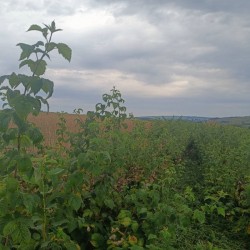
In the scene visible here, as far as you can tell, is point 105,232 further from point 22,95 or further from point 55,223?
point 22,95

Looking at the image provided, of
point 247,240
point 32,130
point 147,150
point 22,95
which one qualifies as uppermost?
point 22,95

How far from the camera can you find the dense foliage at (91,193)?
202 centimetres

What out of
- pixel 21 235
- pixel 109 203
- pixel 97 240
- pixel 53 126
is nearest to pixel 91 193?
pixel 109 203

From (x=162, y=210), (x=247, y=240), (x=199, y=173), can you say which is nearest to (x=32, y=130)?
(x=162, y=210)

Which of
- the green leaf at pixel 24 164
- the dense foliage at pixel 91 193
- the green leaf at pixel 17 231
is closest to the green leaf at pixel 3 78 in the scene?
the dense foliage at pixel 91 193

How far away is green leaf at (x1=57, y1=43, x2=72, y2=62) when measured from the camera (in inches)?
77.3

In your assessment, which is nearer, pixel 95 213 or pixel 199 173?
pixel 95 213

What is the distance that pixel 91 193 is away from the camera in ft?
11.6

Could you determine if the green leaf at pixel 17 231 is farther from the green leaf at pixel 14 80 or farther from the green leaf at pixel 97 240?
the green leaf at pixel 97 240

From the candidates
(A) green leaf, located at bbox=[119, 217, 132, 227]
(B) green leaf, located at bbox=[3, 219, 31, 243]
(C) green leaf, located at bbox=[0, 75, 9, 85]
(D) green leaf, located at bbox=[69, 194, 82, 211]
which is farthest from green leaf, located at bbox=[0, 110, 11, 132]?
(A) green leaf, located at bbox=[119, 217, 132, 227]

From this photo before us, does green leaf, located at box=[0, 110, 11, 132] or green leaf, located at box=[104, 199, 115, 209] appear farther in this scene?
green leaf, located at box=[104, 199, 115, 209]

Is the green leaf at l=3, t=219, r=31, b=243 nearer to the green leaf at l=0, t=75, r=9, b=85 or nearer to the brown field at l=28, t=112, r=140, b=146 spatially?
the green leaf at l=0, t=75, r=9, b=85

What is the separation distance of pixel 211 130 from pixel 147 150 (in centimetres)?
800

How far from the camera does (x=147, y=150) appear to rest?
684 centimetres
